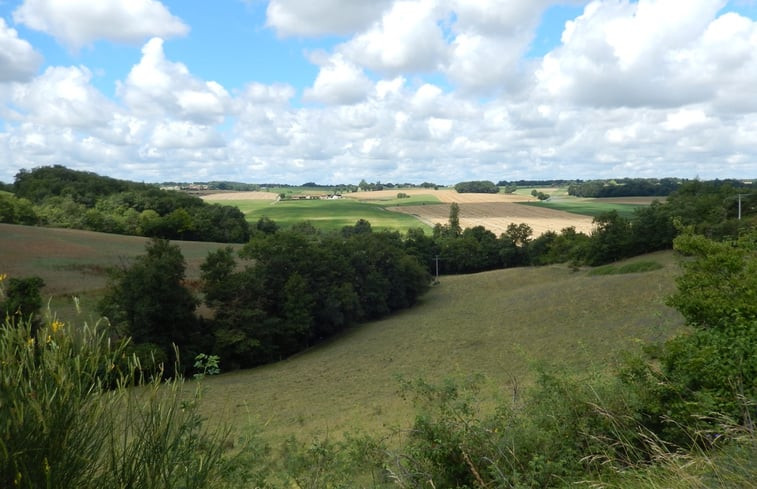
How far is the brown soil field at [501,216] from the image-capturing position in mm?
89344

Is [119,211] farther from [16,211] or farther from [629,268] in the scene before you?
[629,268]

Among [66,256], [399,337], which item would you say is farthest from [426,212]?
[66,256]

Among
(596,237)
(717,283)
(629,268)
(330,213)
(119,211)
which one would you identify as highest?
(119,211)

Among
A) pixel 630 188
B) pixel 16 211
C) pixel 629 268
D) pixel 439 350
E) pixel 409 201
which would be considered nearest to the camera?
pixel 439 350

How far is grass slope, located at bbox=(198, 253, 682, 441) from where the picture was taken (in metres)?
19.9

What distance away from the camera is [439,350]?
112 ft

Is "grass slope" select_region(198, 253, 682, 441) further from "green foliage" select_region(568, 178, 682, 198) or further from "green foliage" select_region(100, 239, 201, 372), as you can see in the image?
A: "green foliage" select_region(568, 178, 682, 198)

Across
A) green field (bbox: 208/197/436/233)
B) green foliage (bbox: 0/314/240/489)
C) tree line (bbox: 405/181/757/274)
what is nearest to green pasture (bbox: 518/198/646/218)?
tree line (bbox: 405/181/757/274)

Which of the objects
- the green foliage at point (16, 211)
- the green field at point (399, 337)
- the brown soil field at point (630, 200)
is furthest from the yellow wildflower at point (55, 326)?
the brown soil field at point (630, 200)

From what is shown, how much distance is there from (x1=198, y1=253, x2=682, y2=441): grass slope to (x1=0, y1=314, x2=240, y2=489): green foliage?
9.41 m

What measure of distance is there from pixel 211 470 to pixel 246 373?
34.7 meters

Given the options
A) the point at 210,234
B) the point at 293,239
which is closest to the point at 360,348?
the point at 293,239

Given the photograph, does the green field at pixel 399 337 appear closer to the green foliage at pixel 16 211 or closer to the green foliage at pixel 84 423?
the green foliage at pixel 84 423

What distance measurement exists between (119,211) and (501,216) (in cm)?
7300
